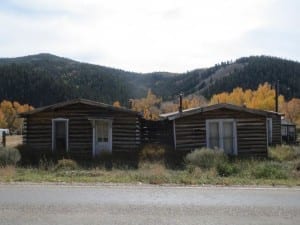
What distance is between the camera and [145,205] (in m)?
9.56

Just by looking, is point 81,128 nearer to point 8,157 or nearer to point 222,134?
point 8,157

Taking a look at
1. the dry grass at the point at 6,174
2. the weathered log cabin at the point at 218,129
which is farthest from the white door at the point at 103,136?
the dry grass at the point at 6,174

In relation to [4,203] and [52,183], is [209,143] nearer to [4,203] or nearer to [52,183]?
[52,183]

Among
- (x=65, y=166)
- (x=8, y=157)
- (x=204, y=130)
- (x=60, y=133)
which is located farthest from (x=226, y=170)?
(x=60, y=133)

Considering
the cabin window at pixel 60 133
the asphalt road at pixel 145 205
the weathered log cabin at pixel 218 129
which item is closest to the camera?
the asphalt road at pixel 145 205

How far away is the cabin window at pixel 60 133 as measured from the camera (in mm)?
27406

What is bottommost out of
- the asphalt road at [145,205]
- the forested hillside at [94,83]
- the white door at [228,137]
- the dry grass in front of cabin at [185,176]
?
the asphalt road at [145,205]

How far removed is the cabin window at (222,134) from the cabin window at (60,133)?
8.01 m

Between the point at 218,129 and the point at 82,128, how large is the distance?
7730 mm

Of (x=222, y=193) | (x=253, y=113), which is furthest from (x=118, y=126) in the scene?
(x=222, y=193)

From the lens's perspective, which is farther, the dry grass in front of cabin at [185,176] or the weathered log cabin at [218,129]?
the weathered log cabin at [218,129]

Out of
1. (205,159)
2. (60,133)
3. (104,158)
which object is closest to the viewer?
(205,159)

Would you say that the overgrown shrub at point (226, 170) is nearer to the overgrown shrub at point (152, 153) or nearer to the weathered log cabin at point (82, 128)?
the overgrown shrub at point (152, 153)

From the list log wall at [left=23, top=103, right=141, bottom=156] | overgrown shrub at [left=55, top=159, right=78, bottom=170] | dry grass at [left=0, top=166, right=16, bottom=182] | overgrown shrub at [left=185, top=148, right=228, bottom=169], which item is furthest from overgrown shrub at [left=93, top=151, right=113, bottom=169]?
dry grass at [left=0, top=166, right=16, bottom=182]
